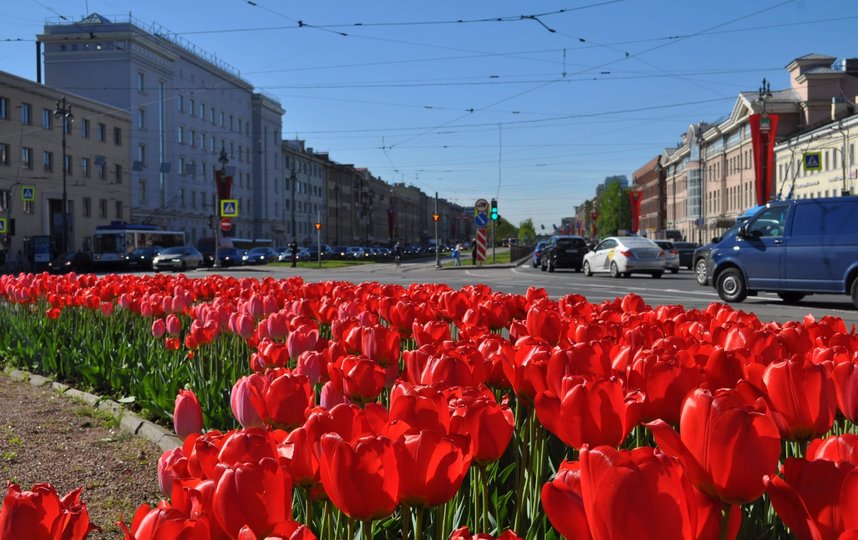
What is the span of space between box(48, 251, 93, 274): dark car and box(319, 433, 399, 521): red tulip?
49558mm

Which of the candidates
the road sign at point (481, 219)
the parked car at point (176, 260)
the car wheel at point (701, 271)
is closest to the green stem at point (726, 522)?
the car wheel at point (701, 271)

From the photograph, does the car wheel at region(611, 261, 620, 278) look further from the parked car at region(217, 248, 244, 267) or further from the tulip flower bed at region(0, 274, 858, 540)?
the parked car at region(217, 248, 244, 267)

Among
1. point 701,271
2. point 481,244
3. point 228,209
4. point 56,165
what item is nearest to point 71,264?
point 228,209

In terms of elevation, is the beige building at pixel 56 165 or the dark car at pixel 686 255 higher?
the beige building at pixel 56 165

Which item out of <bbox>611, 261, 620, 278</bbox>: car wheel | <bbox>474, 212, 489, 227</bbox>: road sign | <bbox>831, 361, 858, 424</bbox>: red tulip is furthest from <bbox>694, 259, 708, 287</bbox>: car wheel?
<bbox>831, 361, 858, 424</bbox>: red tulip

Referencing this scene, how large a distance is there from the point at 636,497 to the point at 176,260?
162 ft

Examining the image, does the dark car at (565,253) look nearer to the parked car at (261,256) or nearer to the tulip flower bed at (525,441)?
the parked car at (261,256)

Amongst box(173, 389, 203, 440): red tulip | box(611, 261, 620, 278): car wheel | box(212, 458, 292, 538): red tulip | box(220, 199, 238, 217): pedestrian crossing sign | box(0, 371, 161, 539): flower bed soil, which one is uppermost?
box(220, 199, 238, 217): pedestrian crossing sign

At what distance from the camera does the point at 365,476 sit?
1.37 meters

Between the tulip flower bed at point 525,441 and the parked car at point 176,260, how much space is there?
45.8 metres

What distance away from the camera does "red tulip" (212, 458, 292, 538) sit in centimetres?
131

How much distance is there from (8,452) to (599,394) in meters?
4.28

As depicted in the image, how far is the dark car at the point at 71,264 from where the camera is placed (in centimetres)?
4809

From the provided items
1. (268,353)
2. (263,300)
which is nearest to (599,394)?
(268,353)
